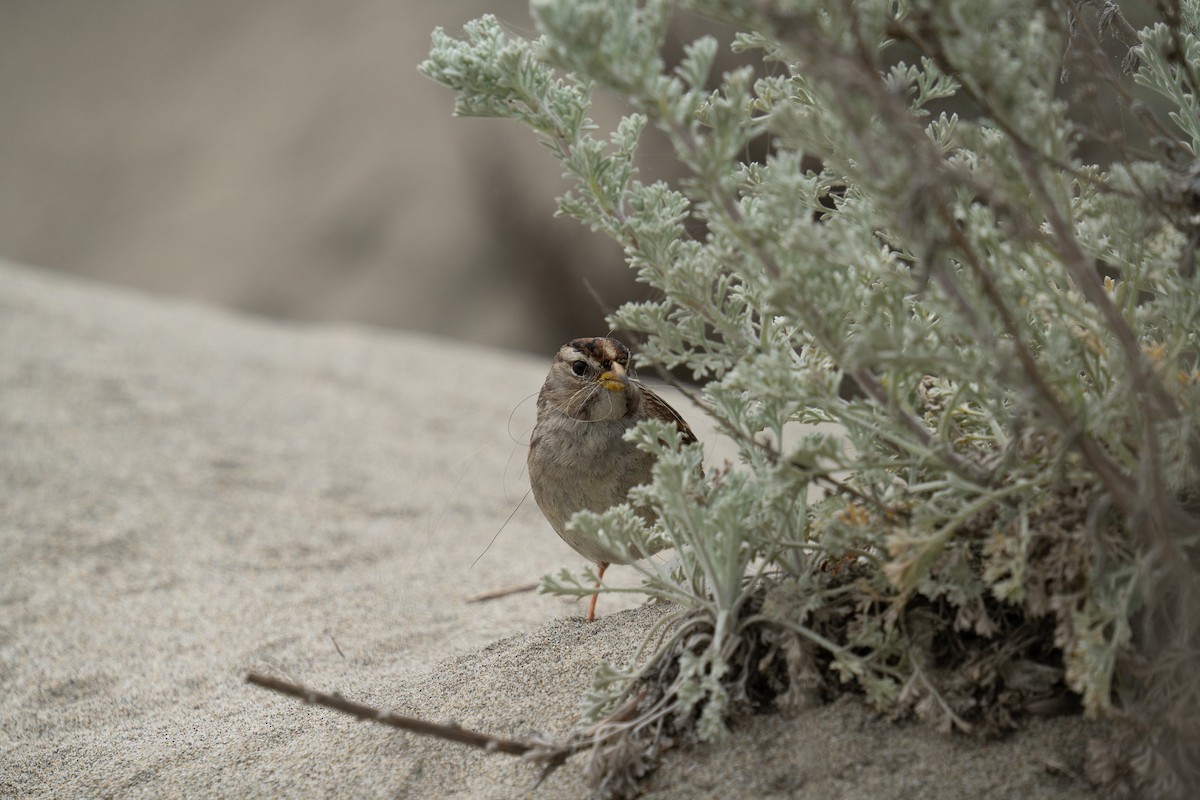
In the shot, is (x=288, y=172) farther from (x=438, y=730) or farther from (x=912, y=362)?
(x=912, y=362)

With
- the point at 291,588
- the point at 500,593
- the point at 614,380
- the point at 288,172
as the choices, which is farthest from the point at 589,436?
the point at 288,172

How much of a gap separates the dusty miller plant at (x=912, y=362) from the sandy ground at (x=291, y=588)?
0.47ft

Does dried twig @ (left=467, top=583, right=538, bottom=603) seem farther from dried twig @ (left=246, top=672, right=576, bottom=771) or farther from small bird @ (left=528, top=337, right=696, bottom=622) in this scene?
dried twig @ (left=246, top=672, right=576, bottom=771)

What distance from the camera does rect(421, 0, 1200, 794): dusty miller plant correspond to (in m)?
1.74

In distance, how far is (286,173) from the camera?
11.5 metres

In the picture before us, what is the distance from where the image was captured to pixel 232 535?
4.65 metres

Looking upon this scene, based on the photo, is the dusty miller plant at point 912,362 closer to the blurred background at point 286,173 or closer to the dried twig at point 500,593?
the dried twig at point 500,593

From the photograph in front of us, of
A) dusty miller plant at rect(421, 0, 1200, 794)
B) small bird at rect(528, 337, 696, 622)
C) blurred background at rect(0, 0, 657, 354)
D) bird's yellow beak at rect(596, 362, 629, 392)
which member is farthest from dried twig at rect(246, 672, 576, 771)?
blurred background at rect(0, 0, 657, 354)

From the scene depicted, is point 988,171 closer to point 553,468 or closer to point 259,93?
point 553,468

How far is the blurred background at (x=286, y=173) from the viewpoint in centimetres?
Answer: 990

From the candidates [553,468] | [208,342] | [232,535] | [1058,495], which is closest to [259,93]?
[208,342]

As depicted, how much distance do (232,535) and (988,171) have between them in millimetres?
3651

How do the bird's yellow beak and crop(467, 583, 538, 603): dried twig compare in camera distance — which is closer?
the bird's yellow beak

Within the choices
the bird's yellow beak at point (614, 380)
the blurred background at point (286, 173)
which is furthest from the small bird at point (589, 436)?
the blurred background at point (286, 173)
